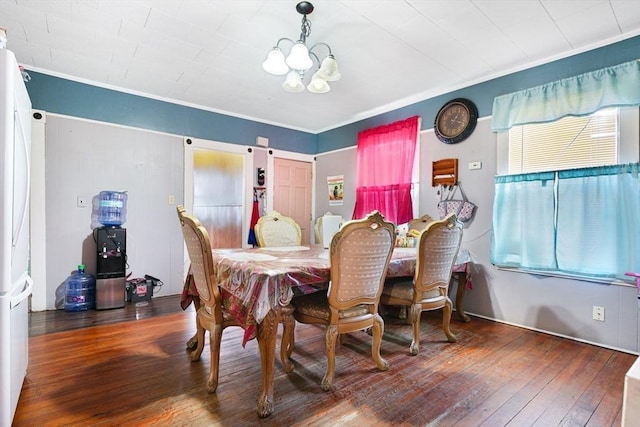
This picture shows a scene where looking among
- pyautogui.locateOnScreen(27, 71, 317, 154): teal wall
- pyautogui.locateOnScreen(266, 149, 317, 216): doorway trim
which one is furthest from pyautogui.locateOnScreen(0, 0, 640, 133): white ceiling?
pyautogui.locateOnScreen(266, 149, 317, 216): doorway trim

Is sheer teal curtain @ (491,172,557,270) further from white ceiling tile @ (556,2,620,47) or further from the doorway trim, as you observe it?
the doorway trim

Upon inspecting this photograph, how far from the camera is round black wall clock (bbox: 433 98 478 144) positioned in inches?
138

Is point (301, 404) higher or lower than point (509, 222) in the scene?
lower

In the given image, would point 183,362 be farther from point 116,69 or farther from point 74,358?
point 116,69

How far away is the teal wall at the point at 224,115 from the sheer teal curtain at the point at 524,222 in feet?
2.95

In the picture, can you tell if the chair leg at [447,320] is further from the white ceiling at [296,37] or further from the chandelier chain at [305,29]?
the chandelier chain at [305,29]

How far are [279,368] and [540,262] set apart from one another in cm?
256

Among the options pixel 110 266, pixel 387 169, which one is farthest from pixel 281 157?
pixel 110 266

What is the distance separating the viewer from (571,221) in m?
2.74

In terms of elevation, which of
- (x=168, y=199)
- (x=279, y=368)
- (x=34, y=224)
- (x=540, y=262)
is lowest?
(x=279, y=368)

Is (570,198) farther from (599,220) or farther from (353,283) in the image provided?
(353,283)

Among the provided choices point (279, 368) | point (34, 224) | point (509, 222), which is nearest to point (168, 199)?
point (34, 224)

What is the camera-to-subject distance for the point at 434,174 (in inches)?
151

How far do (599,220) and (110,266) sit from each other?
485cm
